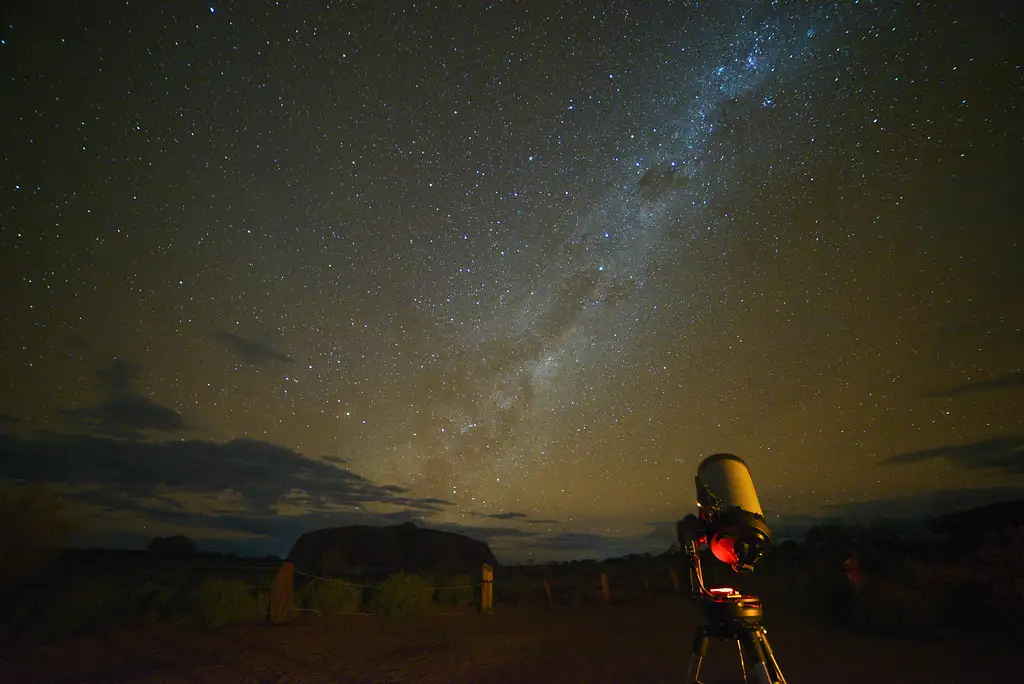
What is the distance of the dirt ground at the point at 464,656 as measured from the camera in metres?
6.81

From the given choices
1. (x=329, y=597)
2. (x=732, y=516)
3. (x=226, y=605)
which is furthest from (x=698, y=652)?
(x=329, y=597)

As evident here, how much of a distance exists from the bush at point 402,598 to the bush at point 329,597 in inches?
21.5

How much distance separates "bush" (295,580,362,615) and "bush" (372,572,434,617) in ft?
1.79

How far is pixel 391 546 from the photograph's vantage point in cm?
8212

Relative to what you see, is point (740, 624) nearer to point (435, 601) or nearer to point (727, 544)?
point (727, 544)

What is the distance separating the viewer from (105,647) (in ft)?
26.2

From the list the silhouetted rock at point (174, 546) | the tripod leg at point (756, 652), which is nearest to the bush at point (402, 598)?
the tripod leg at point (756, 652)

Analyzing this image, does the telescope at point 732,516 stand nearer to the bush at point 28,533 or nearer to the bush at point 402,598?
the bush at point 402,598

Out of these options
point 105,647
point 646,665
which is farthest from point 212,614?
point 646,665

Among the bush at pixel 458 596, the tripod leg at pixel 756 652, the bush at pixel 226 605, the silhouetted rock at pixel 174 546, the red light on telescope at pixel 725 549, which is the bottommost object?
the tripod leg at pixel 756 652

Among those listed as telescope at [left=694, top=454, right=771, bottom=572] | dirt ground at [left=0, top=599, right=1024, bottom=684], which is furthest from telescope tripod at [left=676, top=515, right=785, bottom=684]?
dirt ground at [left=0, top=599, right=1024, bottom=684]

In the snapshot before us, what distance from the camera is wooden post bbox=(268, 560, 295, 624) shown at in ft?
35.9

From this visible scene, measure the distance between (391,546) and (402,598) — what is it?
74017mm

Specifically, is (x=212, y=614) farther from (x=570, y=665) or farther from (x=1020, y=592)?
(x=1020, y=592)
